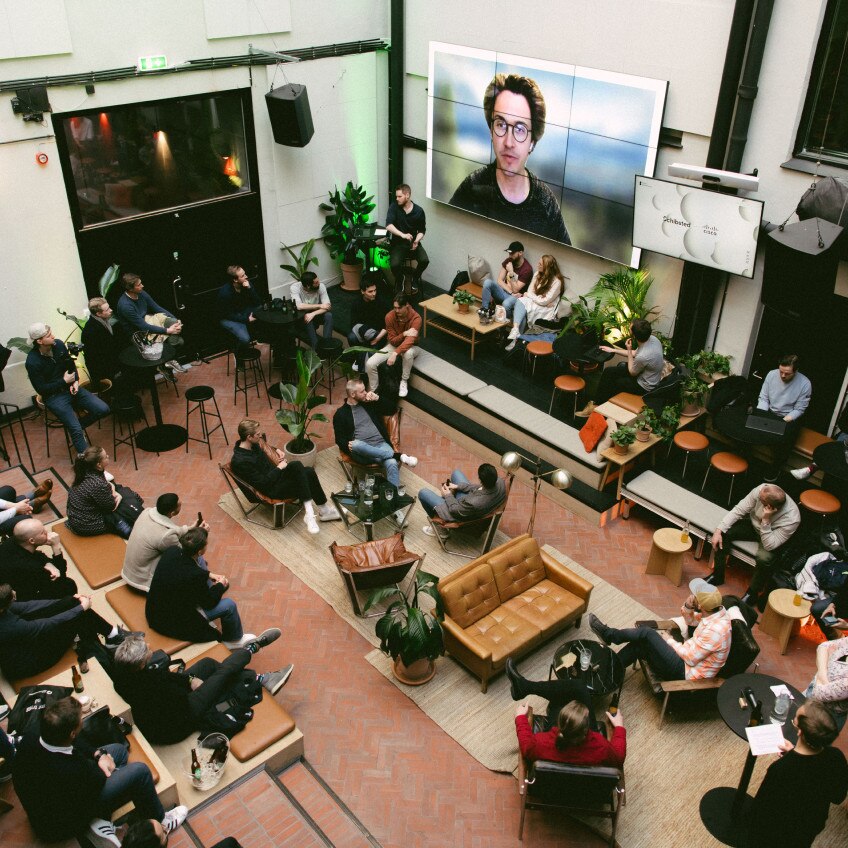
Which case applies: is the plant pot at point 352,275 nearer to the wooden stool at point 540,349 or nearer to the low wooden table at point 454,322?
the low wooden table at point 454,322

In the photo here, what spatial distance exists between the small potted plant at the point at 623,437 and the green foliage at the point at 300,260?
502 centimetres

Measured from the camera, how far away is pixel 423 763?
243 inches

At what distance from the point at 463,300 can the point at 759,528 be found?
4870 millimetres

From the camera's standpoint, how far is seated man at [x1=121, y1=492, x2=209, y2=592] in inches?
259

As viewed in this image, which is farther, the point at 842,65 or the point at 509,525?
the point at 509,525

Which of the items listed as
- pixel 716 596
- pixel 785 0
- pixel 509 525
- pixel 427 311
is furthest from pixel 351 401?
pixel 785 0

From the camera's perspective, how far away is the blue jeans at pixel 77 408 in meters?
8.77

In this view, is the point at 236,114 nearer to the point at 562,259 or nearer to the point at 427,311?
the point at 427,311

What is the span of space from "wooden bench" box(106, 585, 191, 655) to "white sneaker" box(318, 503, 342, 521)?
211cm

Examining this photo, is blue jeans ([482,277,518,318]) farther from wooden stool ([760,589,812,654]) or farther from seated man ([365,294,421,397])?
wooden stool ([760,589,812,654])

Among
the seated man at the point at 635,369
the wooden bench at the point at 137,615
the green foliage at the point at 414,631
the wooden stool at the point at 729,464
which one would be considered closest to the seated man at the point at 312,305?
the seated man at the point at 635,369

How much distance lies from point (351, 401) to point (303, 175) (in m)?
4.58

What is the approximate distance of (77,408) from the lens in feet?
29.6

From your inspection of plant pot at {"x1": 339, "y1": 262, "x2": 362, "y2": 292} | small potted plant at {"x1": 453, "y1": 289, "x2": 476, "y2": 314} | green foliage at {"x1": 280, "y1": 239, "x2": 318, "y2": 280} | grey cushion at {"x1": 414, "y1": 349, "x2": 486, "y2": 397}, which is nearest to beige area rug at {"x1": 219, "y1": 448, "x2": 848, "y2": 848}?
grey cushion at {"x1": 414, "y1": 349, "x2": 486, "y2": 397}
